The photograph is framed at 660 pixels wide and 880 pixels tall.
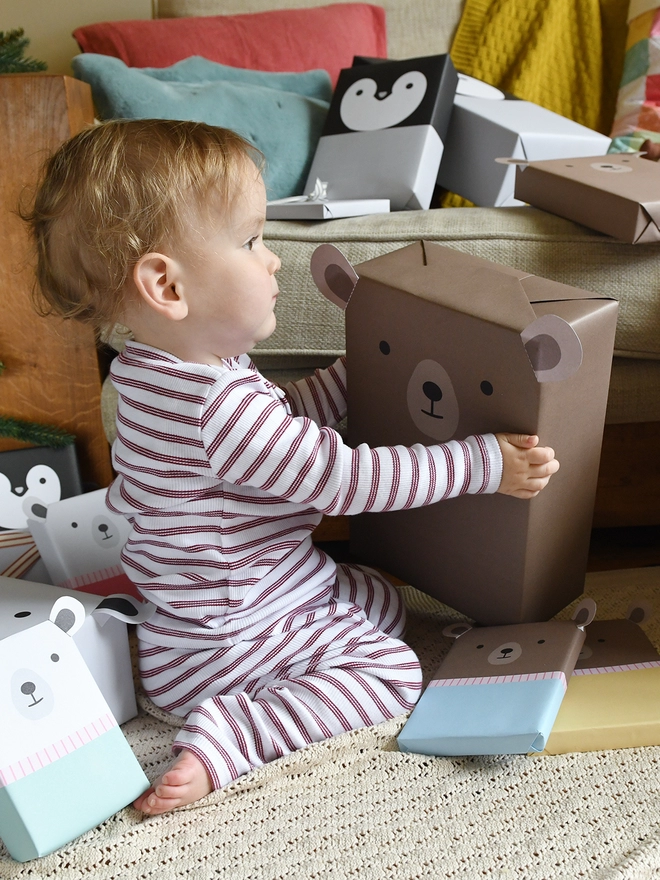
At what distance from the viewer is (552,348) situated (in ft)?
2.32

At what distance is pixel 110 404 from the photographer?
105 centimetres

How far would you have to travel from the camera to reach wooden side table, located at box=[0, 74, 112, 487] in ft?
3.23

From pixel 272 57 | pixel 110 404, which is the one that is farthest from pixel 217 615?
pixel 272 57

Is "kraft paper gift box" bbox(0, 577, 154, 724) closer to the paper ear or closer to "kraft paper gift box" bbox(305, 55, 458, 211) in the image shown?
the paper ear

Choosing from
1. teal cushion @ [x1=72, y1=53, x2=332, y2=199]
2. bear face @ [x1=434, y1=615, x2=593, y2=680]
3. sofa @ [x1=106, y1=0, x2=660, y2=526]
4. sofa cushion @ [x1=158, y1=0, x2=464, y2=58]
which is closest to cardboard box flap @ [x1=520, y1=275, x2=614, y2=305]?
sofa @ [x1=106, y1=0, x2=660, y2=526]

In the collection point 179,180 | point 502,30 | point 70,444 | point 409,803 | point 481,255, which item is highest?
point 502,30

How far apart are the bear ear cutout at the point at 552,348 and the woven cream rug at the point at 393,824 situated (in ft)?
1.18

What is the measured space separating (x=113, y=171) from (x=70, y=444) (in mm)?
461

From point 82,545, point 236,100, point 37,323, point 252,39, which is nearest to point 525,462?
point 82,545

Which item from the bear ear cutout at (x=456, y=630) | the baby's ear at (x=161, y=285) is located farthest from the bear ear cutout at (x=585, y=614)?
the baby's ear at (x=161, y=285)

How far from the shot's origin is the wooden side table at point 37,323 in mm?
986

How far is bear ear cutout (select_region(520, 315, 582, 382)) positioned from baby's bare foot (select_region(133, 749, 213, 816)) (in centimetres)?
47

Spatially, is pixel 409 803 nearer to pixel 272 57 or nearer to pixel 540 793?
pixel 540 793

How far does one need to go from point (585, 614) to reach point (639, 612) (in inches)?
4.0
